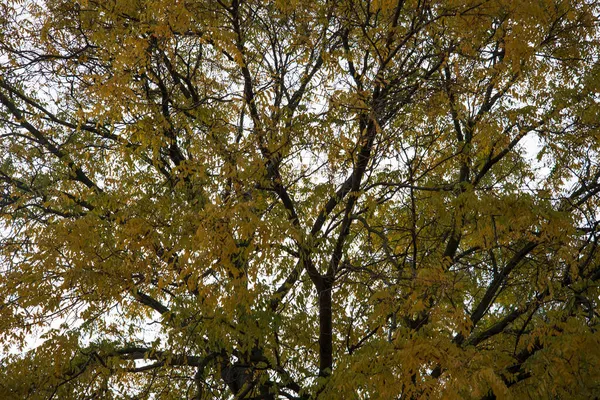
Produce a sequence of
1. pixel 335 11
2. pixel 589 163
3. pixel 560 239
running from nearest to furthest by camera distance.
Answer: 1. pixel 560 239
2. pixel 335 11
3. pixel 589 163

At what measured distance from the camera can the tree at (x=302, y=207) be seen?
5.04m

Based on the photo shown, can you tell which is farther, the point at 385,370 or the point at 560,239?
the point at 560,239

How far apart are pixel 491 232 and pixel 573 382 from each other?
60.5 inches

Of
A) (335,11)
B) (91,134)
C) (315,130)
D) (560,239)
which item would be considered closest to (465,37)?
(335,11)

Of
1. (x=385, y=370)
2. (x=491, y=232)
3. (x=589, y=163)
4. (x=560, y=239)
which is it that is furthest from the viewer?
(x=589, y=163)

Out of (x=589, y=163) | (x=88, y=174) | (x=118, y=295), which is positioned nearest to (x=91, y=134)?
(x=88, y=174)

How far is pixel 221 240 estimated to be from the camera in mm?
4605

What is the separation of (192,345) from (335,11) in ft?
11.7

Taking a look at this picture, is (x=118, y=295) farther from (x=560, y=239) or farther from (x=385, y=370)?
(x=560, y=239)

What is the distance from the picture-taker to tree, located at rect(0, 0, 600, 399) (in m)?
5.04

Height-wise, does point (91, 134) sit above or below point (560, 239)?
above

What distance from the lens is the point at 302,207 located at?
762cm

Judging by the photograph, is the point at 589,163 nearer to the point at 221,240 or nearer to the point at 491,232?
the point at 491,232

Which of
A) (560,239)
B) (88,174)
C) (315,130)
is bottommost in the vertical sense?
(560,239)
